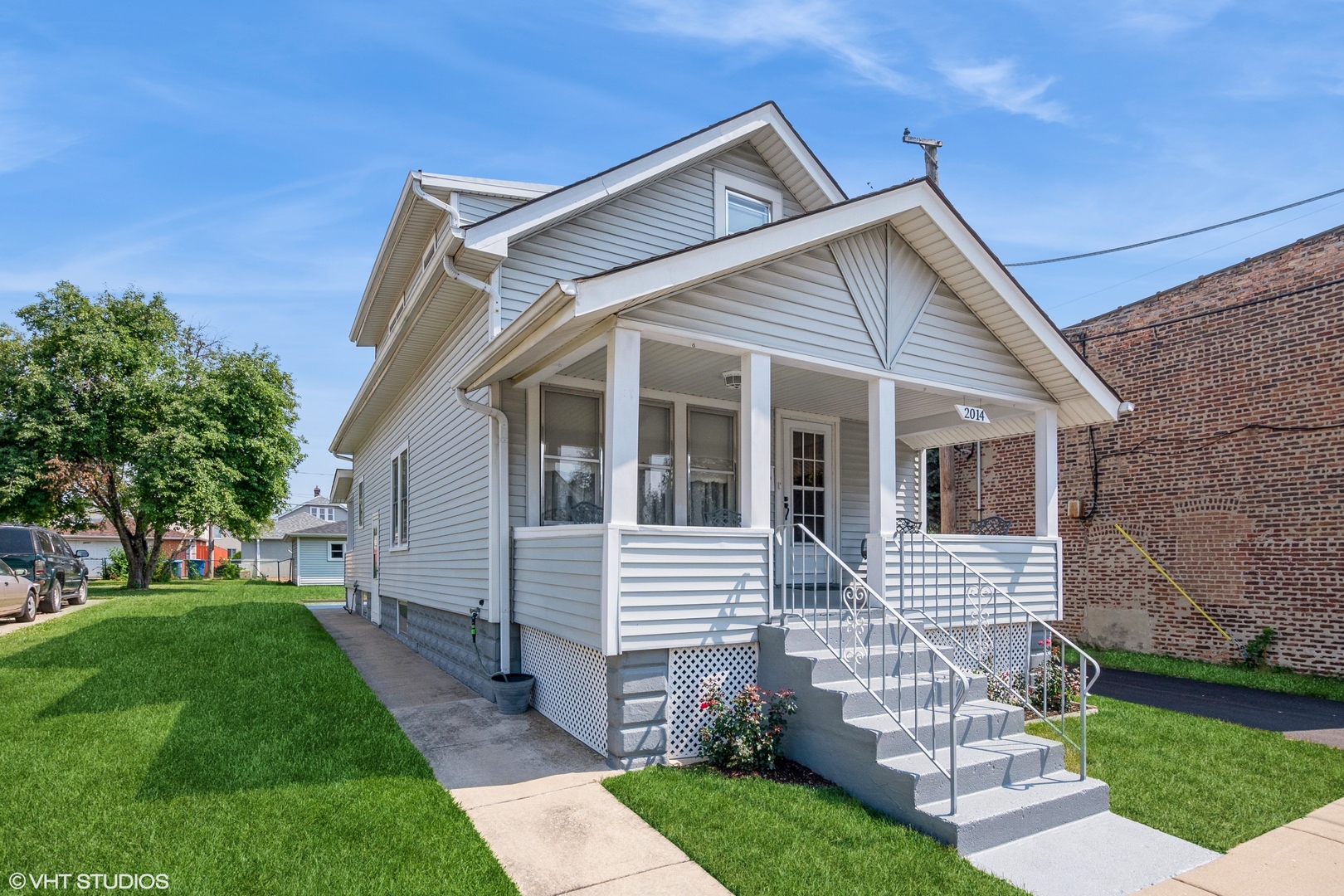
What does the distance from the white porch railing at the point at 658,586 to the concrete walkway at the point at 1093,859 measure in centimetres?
237

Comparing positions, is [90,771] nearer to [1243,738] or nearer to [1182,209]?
[1243,738]

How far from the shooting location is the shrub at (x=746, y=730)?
564cm

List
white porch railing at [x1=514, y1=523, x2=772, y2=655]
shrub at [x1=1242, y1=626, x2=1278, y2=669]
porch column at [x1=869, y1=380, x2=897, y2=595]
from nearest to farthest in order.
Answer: white porch railing at [x1=514, y1=523, x2=772, y2=655], porch column at [x1=869, y1=380, x2=897, y2=595], shrub at [x1=1242, y1=626, x2=1278, y2=669]

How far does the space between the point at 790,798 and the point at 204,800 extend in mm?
3686

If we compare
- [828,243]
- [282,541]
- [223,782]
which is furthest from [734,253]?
[282,541]

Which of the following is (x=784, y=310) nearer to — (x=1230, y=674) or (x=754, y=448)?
(x=754, y=448)

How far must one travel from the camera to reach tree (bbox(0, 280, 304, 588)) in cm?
2294

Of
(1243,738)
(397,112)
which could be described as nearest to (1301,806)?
(1243,738)

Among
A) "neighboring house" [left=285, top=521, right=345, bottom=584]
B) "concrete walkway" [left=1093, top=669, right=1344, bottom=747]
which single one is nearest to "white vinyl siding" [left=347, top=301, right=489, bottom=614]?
"concrete walkway" [left=1093, top=669, right=1344, bottom=747]

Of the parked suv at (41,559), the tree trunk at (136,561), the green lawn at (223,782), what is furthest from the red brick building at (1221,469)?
the tree trunk at (136,561)

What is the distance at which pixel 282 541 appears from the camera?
4541 cm

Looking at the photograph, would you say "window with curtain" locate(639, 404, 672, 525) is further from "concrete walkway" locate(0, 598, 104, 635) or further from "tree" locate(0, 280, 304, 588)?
"tree" locate(0, 280, 304, 588)

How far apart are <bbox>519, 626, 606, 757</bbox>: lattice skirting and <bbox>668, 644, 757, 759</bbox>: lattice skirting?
1.80ft

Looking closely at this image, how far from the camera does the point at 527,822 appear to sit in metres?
4.81
